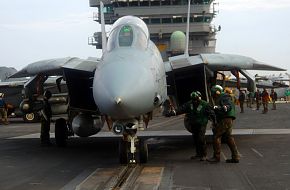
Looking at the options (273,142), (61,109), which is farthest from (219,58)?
(61,109)

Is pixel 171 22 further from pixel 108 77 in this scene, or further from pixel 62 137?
pixel 108 77

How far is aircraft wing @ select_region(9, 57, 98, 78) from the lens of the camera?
38.2 feet

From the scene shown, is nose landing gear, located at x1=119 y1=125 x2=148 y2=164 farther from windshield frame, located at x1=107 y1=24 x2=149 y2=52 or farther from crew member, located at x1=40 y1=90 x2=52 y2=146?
crew member, located at x1=40 y1=90 x2=52 y2=146

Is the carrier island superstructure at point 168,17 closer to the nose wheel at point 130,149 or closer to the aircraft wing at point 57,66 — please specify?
the aircraft wing at point 57,66

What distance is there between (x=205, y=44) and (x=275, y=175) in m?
46.2

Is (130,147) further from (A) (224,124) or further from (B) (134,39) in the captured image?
(B) (134,39)

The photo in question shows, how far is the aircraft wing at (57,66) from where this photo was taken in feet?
38.2

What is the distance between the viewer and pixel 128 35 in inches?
420

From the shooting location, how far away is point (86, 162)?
10906mm

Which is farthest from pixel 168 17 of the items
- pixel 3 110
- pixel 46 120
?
pixel 46 120

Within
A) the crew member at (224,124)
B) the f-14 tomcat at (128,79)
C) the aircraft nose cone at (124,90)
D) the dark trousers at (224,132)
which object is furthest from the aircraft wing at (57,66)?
the dark trousers at (224,132)

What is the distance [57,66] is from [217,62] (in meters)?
4.11

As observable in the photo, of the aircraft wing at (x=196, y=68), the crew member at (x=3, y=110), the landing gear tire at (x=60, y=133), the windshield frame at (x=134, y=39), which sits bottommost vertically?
A: the crew member at (x=3, y=110)

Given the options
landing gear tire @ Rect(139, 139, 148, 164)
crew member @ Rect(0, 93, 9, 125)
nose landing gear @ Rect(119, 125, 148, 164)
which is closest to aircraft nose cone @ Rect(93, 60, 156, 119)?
nose landing gear @ Rect(119, 125, 148, 164)
